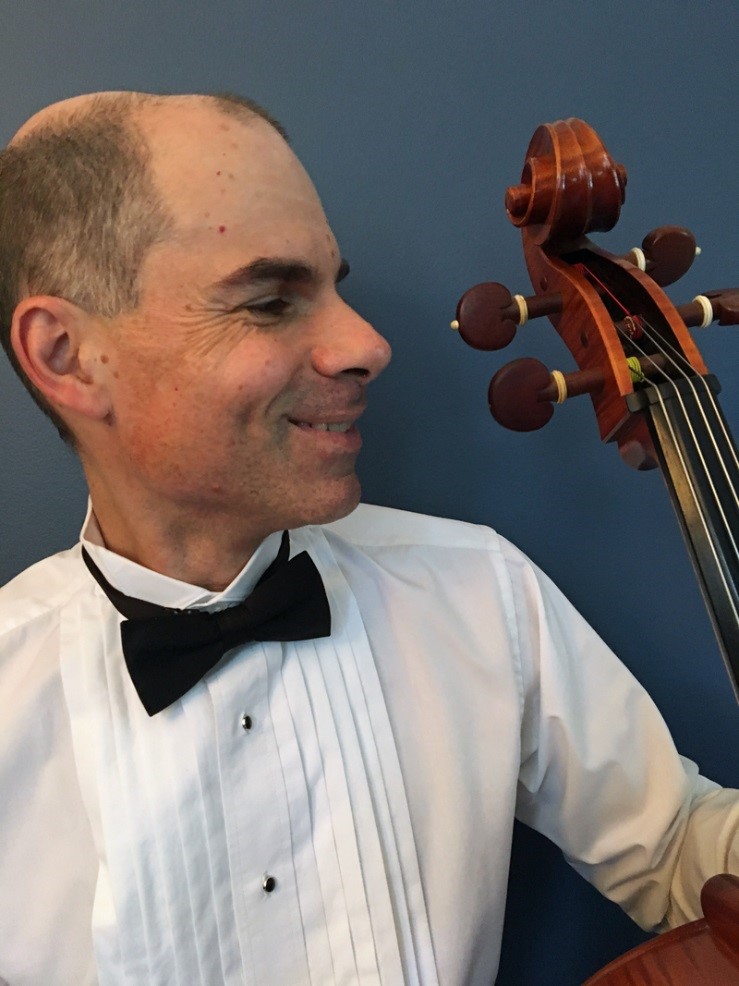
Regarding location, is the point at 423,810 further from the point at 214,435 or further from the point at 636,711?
the point at 214,435

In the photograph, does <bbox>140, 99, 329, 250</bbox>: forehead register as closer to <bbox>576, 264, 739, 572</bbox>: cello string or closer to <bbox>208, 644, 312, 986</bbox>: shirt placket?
<bbox>576, 264, 739, 572</bbox>: cello string

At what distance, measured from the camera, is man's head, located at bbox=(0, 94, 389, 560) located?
28.9 inches

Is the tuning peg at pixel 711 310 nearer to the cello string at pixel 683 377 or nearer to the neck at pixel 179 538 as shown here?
the cello string at pixel 683 377

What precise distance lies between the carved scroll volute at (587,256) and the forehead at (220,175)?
0.24m

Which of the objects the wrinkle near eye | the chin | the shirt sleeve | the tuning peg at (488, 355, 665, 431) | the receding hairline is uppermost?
the receding hairline

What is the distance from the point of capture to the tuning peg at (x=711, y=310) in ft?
2.60

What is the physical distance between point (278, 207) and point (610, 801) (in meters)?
0.84

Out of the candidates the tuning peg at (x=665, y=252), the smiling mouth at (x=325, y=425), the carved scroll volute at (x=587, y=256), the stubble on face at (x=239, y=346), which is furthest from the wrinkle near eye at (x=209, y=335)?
the tuning peg at (x=665, y=252)

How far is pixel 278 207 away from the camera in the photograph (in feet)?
2.47

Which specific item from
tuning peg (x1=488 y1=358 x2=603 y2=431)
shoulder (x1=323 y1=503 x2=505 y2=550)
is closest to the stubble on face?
tuning peg (x1=488 y1=358 x2=603 y2=431)

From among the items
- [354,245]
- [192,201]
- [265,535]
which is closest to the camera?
[192,201]

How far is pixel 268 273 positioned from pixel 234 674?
0.44 metres

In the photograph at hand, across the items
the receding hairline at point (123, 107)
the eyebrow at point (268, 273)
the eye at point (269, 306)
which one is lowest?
the eye at point (269, 306)

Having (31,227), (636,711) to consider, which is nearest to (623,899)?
(636,711)
